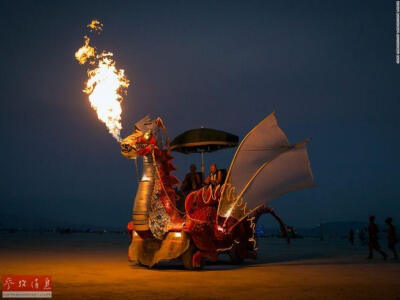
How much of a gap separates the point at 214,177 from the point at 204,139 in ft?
4.39

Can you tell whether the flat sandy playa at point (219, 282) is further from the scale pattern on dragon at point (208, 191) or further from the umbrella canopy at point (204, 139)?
the umbrella canopy at point (204, 139)

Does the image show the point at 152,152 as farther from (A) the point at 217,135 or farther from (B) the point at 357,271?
(B) the point at 357,271

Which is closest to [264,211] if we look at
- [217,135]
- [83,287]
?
[217,135]

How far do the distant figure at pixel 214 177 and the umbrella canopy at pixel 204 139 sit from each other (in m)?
0.98

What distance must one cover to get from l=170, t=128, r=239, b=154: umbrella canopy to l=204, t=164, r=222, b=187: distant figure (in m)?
0.98

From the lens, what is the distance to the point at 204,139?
15.0 metres

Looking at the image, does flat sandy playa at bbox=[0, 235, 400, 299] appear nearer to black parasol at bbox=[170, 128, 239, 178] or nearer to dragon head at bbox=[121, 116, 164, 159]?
dragon head at bbox=[121, 116, 164, 159]

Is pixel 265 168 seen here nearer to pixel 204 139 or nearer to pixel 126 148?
pixel 204 139

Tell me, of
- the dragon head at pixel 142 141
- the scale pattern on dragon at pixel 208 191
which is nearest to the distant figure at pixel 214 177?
the scale pattern on dragon at pixel 208 191

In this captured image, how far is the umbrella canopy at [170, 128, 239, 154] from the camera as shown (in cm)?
1505

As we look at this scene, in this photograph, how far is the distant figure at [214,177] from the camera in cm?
1410

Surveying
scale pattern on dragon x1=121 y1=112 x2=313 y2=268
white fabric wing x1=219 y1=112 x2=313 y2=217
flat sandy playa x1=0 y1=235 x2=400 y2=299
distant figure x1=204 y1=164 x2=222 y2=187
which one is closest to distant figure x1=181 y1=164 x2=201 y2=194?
distant figure x1=204 y1=164 x2=222 y2=187

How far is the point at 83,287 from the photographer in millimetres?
9375

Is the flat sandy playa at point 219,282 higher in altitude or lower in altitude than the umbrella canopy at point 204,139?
lower
